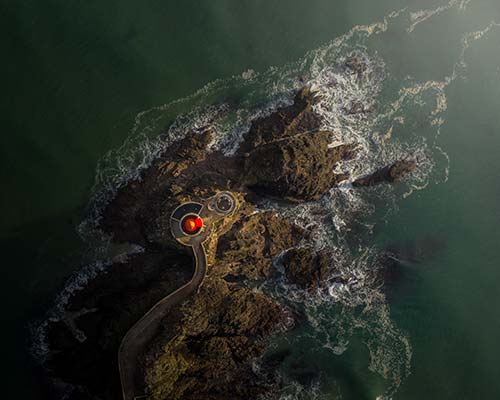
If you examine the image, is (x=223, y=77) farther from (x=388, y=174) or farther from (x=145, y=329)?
(x=145, y=329)

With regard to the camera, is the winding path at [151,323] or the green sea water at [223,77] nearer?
the winding path at [151,323]

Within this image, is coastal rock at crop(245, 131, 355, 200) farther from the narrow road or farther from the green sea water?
the green sea water

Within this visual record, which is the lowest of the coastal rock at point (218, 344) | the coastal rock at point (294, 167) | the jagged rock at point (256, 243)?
the coastal rock at point (218, 344)

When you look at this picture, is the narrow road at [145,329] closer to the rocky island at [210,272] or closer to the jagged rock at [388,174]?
the rocky island at [210,272]

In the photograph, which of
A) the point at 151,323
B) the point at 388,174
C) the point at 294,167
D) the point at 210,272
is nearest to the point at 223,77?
Answer: the point at 294,167

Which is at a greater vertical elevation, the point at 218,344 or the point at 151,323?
the point at 151,323

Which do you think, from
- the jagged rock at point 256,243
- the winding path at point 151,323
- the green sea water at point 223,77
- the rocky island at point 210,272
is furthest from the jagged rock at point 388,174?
the winding path at point 151,323
